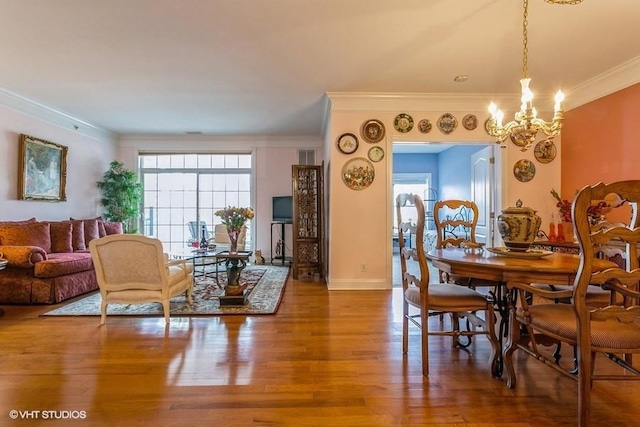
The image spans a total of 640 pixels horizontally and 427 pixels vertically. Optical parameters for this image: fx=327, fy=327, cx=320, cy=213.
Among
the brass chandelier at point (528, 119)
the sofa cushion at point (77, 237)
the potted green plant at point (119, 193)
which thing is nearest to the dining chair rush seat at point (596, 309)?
the brass chandelier at point (528, 119)

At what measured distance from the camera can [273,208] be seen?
6.97m

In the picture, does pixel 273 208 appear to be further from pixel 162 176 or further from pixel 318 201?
pixel 162 176

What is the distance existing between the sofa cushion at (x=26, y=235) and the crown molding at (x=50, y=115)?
1676 millimetres

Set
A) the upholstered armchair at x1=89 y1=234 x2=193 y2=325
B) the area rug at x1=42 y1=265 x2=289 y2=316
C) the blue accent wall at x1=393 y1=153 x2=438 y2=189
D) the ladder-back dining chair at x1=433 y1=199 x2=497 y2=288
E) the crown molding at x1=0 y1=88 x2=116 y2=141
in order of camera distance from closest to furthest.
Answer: the ladder-back dining chair at x1=433 y1=199 x2=497 y2=288, the upholstered armchair at x1=89 y1=234 x2=193 y2=325, the area rug at x1=42 y1=265 x2=289 y2=316, the crown molding at x1=0 y1=88 x2=116 y2=141, the blue accent wall at x1=393 y1=153 x2=438 y2=189

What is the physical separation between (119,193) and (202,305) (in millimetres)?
3889

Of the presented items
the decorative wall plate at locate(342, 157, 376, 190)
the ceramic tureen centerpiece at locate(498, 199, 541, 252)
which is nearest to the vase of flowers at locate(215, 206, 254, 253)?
the decorative wall plate at locate(342, 157, 376, 190)

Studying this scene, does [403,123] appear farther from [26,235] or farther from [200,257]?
[26,235]

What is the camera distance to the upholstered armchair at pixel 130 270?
3031 millimetres

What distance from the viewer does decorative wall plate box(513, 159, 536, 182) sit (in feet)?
15.1

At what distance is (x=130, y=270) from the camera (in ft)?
10.2

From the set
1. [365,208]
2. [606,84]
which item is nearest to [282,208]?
[365,208]

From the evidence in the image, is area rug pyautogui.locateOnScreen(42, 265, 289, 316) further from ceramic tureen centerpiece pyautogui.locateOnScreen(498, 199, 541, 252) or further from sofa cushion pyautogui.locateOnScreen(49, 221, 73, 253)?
ceramic tureen centerpiece pyautogui.locateOnScreen(498, 199, 541, 252)

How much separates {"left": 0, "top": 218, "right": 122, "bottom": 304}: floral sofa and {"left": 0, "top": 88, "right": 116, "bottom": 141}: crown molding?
1580 mm

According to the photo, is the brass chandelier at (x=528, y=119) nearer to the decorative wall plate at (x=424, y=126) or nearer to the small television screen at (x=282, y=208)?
the decorative wall plate at (x=424, y=126)
